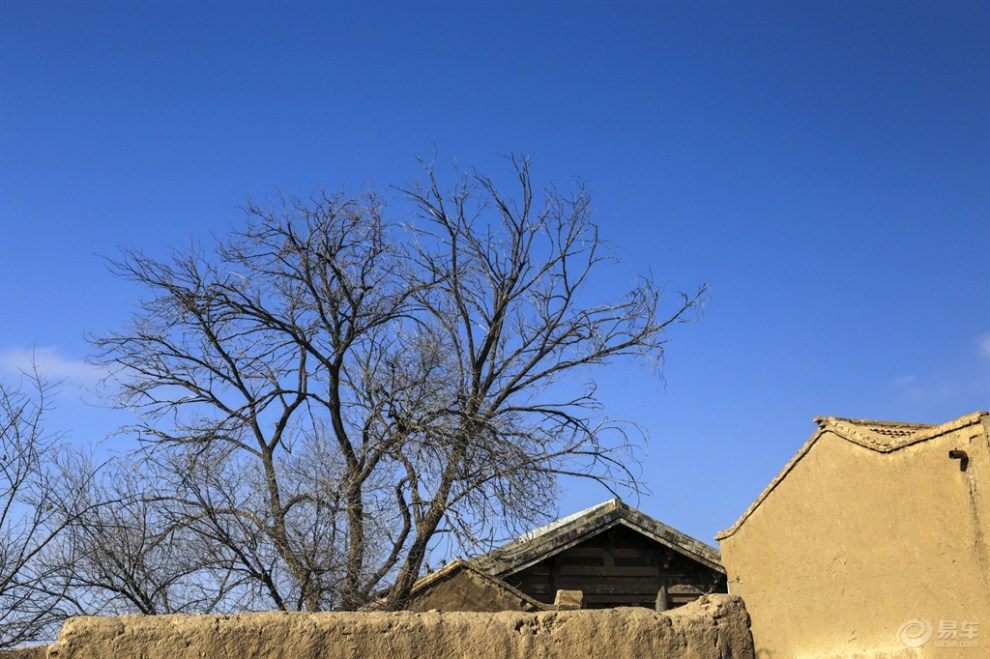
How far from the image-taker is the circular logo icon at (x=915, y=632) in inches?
363

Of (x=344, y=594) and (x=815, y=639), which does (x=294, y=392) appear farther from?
(x=815, y=639)

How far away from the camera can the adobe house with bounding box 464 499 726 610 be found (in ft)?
46.5

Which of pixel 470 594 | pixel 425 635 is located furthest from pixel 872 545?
pixel 425 635

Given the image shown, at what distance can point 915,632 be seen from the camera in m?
9.36

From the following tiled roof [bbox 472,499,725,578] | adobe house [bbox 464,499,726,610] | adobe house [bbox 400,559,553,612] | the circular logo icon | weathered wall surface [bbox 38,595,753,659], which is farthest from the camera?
adobe house [bbox 464,499,726,610]

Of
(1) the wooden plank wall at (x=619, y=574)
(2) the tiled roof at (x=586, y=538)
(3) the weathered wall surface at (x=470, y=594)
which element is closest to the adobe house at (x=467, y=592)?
(3) the weathered wall surface at (x=470, y=594)

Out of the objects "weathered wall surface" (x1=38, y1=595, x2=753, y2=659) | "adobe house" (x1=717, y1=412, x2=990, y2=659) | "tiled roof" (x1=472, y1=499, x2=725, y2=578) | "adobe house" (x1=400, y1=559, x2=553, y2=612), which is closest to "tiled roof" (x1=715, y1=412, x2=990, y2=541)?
"adobe house" (x1=717, y1=412, x2=990, y2=659)

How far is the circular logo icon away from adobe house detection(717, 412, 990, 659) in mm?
14

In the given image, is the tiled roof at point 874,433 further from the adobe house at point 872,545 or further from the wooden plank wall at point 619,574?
the wooden plank wall at point 619,574

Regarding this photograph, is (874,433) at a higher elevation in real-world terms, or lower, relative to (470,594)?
higher
